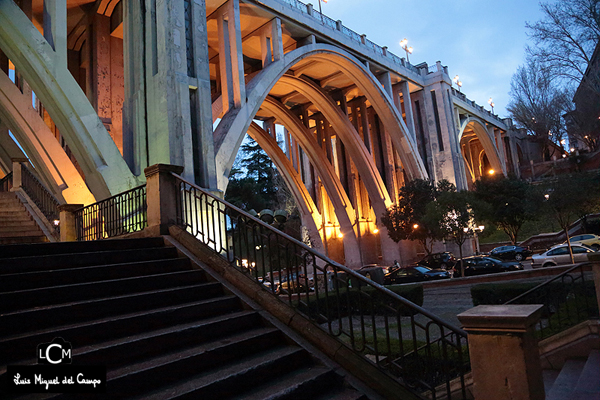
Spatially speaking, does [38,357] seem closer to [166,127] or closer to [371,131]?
[166,127]

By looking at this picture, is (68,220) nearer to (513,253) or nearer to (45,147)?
(45,147)

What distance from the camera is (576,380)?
4.70 meters

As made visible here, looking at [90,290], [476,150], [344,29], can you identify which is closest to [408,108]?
[344,29]

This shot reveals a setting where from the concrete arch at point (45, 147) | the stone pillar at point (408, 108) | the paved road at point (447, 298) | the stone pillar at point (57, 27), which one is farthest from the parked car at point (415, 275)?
the stone pillar at point (57, 27)

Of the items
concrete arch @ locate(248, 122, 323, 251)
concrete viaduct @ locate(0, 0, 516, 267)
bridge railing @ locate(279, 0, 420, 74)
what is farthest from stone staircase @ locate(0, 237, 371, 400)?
concrete arch @ locate(248, 122, 323, 251)

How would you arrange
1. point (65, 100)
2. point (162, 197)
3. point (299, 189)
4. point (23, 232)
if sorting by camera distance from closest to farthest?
1. point (162, 197)
2. point (65, 100)
3. point (23, 232)
4. point (299, 189)

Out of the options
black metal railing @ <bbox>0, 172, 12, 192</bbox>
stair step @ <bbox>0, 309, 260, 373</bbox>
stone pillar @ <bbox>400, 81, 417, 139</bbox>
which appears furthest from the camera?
stone pillar @ <bbox>400, 81, 417, 139</bbox>

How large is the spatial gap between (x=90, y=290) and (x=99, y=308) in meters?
0.37

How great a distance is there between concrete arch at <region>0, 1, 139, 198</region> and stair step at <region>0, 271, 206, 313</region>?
25.3ft

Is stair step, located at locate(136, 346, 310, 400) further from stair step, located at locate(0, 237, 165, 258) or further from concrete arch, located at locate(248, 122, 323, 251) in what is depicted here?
concrete arch, located at locate(248, 122, 323, 251)

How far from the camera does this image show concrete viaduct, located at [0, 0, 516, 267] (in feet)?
38.9

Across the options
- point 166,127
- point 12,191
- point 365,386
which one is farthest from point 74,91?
point 365,386

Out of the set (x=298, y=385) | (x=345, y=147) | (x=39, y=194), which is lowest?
(x=298, y=385)

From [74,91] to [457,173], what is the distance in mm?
22589
